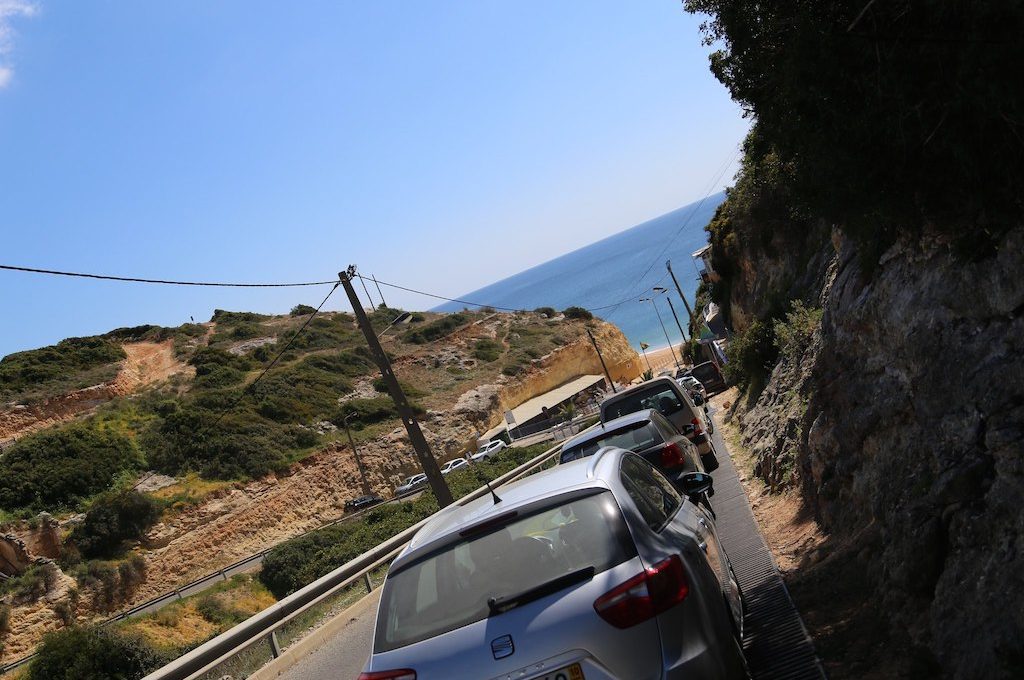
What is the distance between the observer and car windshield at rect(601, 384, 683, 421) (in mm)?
14739

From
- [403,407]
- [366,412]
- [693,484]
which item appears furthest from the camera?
[366,412]

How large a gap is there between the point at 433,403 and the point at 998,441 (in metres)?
60.7

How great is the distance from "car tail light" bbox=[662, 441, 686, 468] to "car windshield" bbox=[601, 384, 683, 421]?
14.3 ft

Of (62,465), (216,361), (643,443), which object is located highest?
(216,361)

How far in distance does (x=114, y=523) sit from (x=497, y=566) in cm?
4061

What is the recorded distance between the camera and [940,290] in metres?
6.75

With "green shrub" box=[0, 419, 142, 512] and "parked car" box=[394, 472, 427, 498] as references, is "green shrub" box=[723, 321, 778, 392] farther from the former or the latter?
"green shrub" box=[0, 419, 142, 512]

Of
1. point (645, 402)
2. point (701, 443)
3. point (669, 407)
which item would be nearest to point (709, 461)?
point (701, 443)

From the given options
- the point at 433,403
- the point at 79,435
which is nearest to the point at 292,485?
the point at 79,435

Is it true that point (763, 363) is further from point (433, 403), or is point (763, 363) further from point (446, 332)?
point (446, 332)

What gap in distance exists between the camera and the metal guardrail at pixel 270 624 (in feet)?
28.1

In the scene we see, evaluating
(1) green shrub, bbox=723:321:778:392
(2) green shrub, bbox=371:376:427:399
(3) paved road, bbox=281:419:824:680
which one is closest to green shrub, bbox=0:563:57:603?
(3) paved road, bbox=281:419:824:680

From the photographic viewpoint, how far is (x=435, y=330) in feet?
280

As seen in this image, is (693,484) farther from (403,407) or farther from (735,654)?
(403,407)
